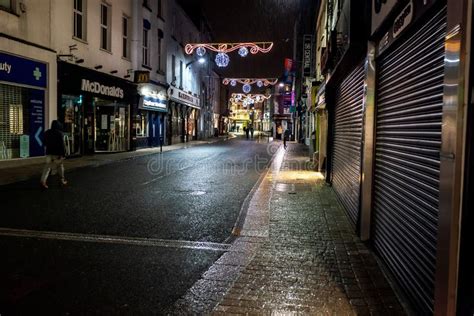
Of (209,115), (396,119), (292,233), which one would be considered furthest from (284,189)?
(209,115)

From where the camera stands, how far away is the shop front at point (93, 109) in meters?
20.2

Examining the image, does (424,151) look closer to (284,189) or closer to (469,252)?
(469,252)

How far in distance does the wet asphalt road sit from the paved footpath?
14.0 inches

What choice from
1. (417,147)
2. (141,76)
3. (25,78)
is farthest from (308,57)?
(417,147)

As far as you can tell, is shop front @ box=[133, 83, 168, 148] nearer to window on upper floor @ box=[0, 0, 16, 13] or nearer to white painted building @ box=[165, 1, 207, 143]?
white painted building @ box=[165, 1, 207, 143]

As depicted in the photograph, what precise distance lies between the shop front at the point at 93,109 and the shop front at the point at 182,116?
9946mm

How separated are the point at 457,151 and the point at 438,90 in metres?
0.96

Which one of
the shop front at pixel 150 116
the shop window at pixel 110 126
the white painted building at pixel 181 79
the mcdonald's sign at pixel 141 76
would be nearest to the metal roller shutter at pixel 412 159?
the shop window at pixel 110 126

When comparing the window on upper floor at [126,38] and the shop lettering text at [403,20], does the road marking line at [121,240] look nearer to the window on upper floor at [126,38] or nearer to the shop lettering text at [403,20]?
the shop lettering text at [403,20]

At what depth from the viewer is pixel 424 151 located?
4.22 m

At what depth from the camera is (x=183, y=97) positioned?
41.8 meters

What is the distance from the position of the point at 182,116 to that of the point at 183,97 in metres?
2.19

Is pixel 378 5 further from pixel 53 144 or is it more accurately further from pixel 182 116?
pixel 182 116

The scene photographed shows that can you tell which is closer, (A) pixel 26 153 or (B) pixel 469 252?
(B) pixel 469 252
